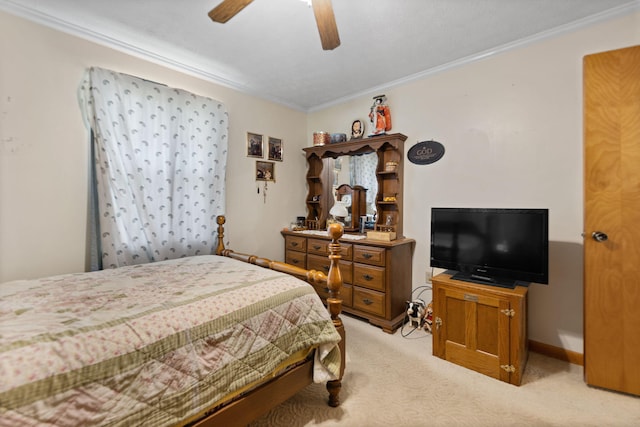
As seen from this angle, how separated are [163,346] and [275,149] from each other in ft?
9.09

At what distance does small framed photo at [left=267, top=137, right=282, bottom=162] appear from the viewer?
3.46 meters

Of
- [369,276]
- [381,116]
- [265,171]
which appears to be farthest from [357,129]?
[369,276]

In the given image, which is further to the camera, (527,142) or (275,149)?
(275,149)

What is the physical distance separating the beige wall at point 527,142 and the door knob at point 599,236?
407mm

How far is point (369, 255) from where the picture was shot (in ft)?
8.87

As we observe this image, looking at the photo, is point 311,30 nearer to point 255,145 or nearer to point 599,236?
point 255,145

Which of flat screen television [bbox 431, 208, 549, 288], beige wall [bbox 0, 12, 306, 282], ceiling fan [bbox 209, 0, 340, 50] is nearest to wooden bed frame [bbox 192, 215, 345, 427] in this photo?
ceiling fan [bbox 209, 0, 340, 50]

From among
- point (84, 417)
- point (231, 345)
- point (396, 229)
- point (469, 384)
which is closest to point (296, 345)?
point (231, 345)

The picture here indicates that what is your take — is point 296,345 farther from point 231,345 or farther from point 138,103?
point 138,103

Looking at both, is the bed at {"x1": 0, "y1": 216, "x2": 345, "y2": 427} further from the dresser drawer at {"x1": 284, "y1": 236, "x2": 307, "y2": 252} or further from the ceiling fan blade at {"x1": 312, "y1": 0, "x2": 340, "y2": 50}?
the dresser drawer at {"x1": 284, "y1": 236, "x2": 307, "y2": 252}

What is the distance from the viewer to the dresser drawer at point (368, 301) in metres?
2.66

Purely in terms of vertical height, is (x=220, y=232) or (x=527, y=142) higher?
(x=527, y=142)

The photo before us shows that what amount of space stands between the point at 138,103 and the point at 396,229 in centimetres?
265

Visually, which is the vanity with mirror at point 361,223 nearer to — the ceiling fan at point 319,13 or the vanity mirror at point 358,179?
the vanity mirror at point 358,179
